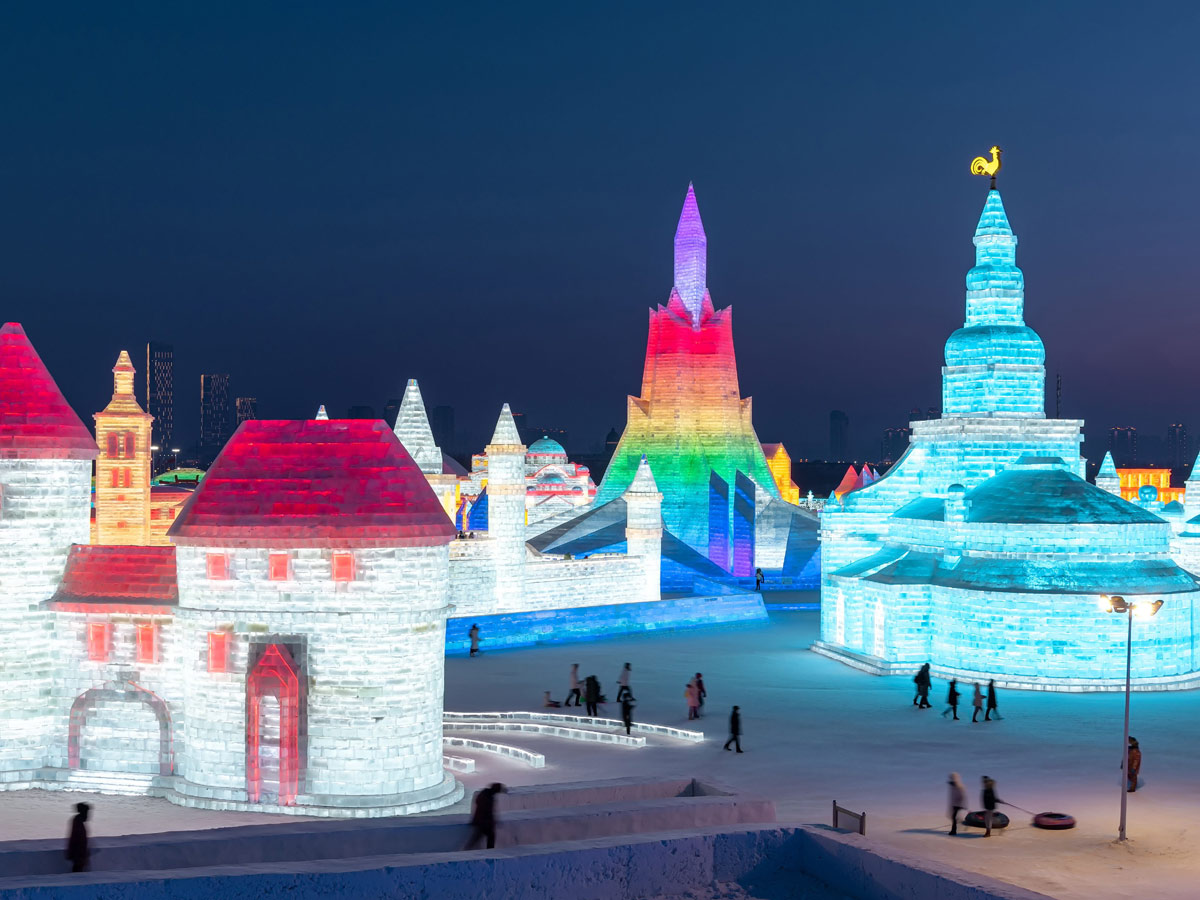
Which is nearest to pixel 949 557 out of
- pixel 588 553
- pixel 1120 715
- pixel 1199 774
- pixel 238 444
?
pixel 1120 715

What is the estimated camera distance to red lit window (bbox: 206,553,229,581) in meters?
18.1

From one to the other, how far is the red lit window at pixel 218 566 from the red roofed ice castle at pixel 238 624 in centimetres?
3

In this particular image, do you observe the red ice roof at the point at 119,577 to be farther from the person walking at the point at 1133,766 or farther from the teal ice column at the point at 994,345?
the teal ice column at the point at 994,345

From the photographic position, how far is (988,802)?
1711cm

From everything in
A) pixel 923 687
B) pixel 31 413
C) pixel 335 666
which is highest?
pixel 31 413

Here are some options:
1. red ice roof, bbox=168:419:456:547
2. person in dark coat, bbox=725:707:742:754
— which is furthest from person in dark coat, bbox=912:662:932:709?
red ice roof, bbox=168:419:456:547

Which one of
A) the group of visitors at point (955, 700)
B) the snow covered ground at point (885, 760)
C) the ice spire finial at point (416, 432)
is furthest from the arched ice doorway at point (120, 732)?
the ice spire finial at point (416, 432)

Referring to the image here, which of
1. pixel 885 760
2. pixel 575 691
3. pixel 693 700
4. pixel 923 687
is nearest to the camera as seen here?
pixel 885 760

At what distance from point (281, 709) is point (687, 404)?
37915mm

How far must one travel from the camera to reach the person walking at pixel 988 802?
17.0 meters

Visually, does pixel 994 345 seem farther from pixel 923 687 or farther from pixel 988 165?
pixel 923 687

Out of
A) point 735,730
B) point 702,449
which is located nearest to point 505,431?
point 702,449

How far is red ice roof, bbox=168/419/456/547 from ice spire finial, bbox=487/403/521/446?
19.9m

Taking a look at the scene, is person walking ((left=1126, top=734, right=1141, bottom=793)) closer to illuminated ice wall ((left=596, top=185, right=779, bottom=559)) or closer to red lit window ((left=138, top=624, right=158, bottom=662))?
red lit window ((left=138, top=624, right=158, bottom=662))
